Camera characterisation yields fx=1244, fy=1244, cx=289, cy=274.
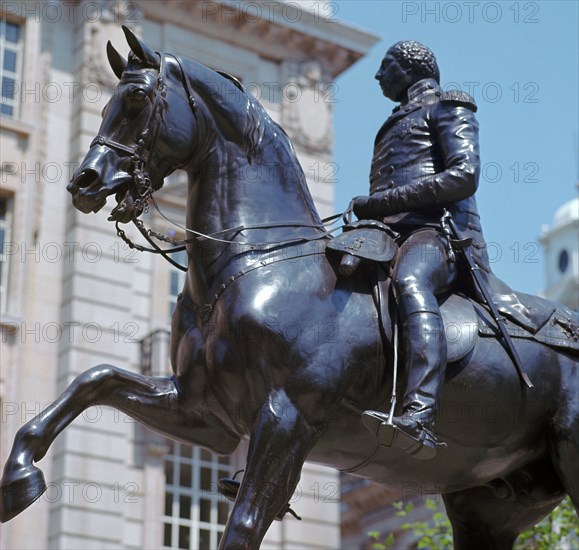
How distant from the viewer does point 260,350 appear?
19.2 ft

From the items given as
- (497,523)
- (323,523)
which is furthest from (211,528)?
(497,523)

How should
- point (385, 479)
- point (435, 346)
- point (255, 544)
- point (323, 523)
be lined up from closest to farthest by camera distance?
point (255, 544), point (435, 346), point (385, 479), point (323, 523)

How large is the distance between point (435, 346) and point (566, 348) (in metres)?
1.06

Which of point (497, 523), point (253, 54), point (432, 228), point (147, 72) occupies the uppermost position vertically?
point (253, 54)

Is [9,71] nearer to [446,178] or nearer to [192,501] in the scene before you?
[192,501]

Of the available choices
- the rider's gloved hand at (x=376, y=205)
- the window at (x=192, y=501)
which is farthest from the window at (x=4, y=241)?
the rider's gloved hand at (x=376, y=205)

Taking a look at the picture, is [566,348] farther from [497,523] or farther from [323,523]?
[323,523]

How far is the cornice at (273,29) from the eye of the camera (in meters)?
26.3

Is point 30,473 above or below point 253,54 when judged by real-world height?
below

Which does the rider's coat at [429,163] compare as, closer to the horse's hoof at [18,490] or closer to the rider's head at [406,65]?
the rider's head at [406,65]

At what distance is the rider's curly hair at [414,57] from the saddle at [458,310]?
1155 mm

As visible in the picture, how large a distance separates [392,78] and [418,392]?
7.12 feet

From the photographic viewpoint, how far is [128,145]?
6168 mm

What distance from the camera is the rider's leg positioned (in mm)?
5754
